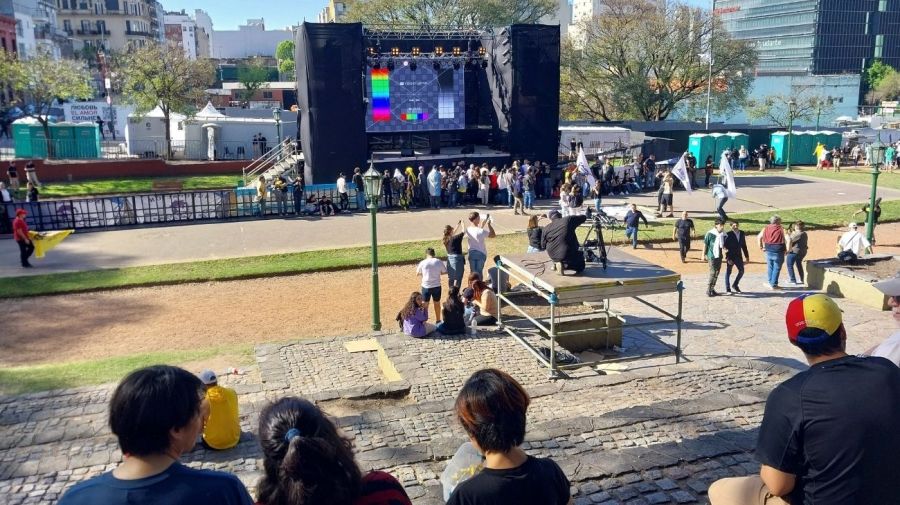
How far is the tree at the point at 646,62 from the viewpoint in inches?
1861

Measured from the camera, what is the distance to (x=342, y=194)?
25.9 meters

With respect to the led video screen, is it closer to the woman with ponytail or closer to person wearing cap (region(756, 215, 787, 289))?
person wearing cap (region(756, 215, 787, 289))

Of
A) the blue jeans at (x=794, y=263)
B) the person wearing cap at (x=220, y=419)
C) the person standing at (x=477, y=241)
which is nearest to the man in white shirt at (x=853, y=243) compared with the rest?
the blue jeans at (x=794, y=263)

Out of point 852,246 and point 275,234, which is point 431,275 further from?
point 275,234

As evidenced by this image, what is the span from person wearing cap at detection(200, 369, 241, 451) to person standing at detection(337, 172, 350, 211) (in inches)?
719

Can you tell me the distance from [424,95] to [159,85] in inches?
736

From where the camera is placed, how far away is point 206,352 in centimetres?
1211

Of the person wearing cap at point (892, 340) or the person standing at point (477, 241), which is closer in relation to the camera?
the person wearing cap at point (892, 340)

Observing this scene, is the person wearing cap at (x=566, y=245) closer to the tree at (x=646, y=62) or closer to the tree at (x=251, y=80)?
the tree at (x=646, y=62)

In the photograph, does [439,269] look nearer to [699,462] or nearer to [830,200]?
[699,462]

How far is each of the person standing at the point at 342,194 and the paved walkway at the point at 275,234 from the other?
2.43 ft

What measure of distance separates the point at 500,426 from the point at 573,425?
4169 mm

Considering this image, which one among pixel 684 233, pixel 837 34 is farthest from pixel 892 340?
pixel 837 34

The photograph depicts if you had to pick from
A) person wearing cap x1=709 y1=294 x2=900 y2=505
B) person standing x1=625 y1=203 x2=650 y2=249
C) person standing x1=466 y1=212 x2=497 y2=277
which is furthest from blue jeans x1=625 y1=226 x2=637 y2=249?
person wearing cap x1=709 y1=294 x2=900 y2=505
